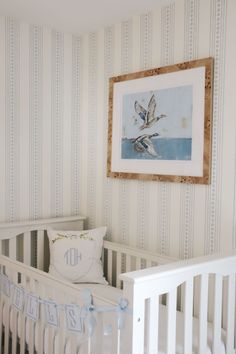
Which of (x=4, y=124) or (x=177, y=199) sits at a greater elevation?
(x=4, y=124)

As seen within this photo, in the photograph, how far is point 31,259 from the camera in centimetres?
285

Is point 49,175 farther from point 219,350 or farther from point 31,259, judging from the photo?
point 219,350

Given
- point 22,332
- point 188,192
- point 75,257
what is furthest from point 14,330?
point 188,192

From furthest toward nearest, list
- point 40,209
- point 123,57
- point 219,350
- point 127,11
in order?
point 40,209 < point 123,57 < point 127,11 < point 219,350

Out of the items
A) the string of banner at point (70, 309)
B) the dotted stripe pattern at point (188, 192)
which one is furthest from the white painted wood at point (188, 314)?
the dotted stripe pattern at point (188, 192)

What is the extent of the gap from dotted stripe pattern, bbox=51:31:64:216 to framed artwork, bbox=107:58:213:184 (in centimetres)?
40

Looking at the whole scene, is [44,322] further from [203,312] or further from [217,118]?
[217,118]

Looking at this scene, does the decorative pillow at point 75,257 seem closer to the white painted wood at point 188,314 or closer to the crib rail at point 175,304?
the crib rail at point 175,304

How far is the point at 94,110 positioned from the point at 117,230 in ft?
2.86

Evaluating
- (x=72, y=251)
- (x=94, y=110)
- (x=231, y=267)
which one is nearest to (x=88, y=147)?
(x=94, y=110)

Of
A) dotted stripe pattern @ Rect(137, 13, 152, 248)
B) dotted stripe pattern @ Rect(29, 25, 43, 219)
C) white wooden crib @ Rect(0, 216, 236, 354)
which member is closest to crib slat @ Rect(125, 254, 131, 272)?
white wooden crib @ Rect(0, 216, 236, 354)

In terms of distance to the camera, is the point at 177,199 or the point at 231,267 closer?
the point at 231,267

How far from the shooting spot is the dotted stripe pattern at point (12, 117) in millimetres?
2736

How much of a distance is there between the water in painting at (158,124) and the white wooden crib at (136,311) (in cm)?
60
